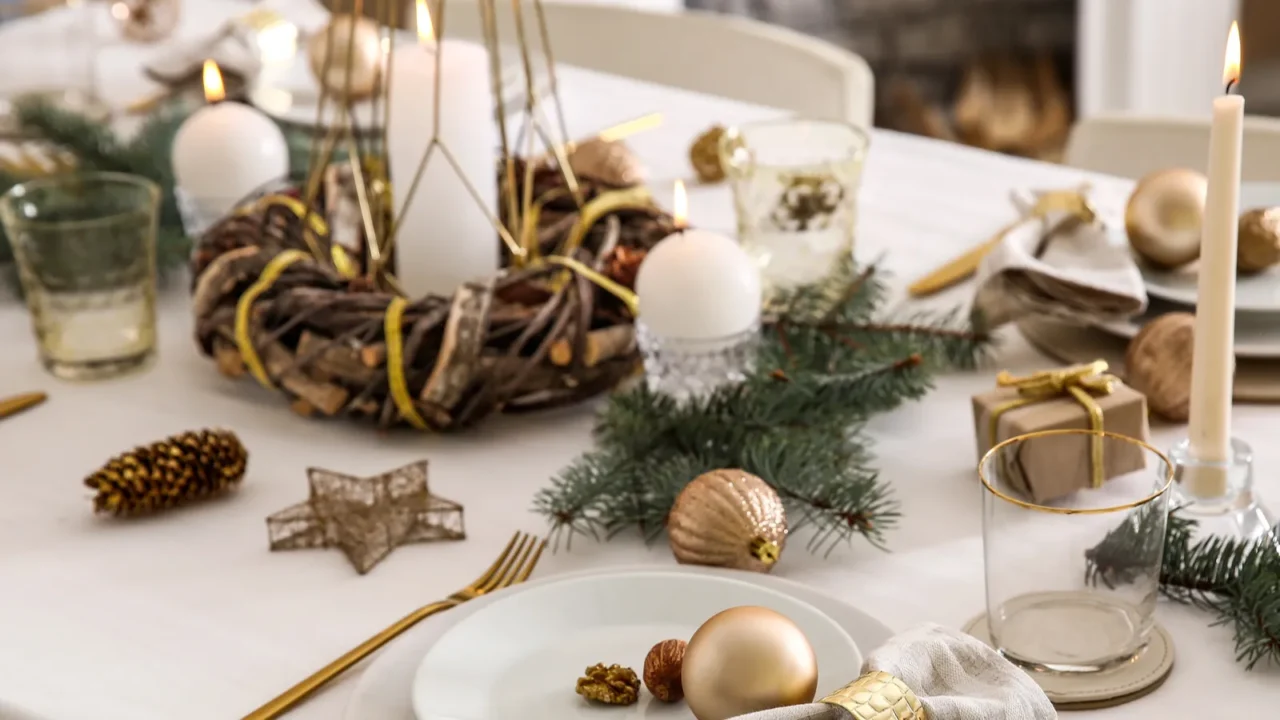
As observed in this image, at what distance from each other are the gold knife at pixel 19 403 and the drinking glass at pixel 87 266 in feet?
0.11

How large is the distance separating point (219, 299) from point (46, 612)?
0.26 metres

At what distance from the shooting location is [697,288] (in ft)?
2.70

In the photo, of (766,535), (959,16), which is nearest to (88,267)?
(766,535)

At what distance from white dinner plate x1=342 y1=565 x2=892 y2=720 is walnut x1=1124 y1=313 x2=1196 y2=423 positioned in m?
0.29

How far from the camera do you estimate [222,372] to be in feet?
3.21

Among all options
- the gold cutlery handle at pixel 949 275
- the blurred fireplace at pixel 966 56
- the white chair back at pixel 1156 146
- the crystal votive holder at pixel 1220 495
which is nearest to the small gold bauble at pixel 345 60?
Answer: the gold cutlery handle at pixel 949 275

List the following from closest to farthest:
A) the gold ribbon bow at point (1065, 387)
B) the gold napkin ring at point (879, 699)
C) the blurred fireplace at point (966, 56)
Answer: the gold napkin ring at point (879, 699) → the gold ribbon bow at point (1065, 387) → the blurred fireplace at point (966, 56)

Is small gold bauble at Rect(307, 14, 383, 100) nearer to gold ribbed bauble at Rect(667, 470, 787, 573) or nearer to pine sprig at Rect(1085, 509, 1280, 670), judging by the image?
gold ribbed bauble at Rect(667, 470, 787, 573)

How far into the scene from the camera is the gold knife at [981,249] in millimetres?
1004

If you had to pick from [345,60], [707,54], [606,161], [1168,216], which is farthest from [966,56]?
[1168,216]

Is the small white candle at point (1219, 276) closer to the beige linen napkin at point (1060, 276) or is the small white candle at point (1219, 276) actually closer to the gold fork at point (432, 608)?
the beige linen napkin at point (1060, 276)

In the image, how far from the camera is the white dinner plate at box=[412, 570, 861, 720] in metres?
0.61

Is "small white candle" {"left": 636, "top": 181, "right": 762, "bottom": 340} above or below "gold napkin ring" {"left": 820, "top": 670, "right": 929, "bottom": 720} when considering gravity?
above

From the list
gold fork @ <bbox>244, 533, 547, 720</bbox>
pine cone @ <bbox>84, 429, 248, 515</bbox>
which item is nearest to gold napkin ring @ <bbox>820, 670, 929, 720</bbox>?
gold fork @ <bbox>244, 533, 547, 720</bbox>
